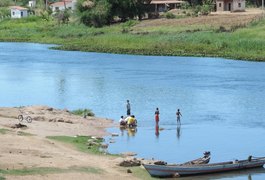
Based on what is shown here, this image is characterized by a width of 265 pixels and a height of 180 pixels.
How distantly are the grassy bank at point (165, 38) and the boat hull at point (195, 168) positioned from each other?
176 feet

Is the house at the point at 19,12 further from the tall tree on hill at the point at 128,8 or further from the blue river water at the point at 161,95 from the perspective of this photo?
the blue river water at the point at 161,95

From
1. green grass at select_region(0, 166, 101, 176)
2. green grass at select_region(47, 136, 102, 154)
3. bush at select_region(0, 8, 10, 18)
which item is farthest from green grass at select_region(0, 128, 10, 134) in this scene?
bush at select_region(0, 8, 10, 18)

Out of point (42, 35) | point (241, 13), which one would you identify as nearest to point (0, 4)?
point (42, 35)

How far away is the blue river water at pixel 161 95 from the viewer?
40812 mm

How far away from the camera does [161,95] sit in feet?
201

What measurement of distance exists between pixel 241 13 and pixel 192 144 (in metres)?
86.7

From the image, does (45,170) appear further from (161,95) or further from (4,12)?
(4,12)

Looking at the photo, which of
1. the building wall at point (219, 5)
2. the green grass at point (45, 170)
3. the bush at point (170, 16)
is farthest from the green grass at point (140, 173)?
the building wall at point (219, 5)

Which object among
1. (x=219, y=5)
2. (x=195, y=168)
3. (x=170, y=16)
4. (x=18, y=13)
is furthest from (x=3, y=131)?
(x=18, y=13)

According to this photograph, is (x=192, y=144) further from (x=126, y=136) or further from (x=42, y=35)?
(x=42, y=35)

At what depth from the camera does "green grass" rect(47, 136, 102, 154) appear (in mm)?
37281

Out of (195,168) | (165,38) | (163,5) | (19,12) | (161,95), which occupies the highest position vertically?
(163,5)

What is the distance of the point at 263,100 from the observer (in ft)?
189

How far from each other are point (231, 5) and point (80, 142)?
95.4 m
